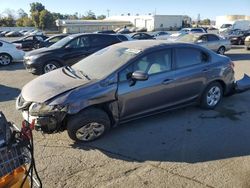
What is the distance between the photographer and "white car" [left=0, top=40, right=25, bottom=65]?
530 inches

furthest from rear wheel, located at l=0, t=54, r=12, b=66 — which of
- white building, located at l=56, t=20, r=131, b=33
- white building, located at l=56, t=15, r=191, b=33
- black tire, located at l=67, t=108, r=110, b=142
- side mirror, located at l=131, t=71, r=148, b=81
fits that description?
white building, located at l=56, t=20, r=131, b=33

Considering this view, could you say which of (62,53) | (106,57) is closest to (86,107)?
(106,57)

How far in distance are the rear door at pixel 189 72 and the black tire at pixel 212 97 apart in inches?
7.5

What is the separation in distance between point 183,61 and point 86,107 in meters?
2.27

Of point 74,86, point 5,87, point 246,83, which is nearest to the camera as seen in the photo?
point 74,86

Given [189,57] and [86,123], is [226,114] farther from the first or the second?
Answer: [86,123]

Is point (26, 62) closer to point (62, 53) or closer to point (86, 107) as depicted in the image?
point (62, 53)

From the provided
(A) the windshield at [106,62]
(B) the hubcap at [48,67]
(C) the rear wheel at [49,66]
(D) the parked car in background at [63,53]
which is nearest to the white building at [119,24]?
(D) the parked car in background at [63,53]

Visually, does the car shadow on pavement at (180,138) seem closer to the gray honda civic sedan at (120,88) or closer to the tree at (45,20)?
the gray honda civic sedan at (120,88)

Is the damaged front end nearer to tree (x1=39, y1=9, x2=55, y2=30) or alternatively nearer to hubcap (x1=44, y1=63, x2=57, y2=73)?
hubcap (x1=44, y1=63, x2=57, y2=73)

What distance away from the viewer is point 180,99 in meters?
5.86

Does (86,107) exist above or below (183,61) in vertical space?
below

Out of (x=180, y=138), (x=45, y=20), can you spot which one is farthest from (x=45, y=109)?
(x=45, y=20)

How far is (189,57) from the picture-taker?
599 centimetres
